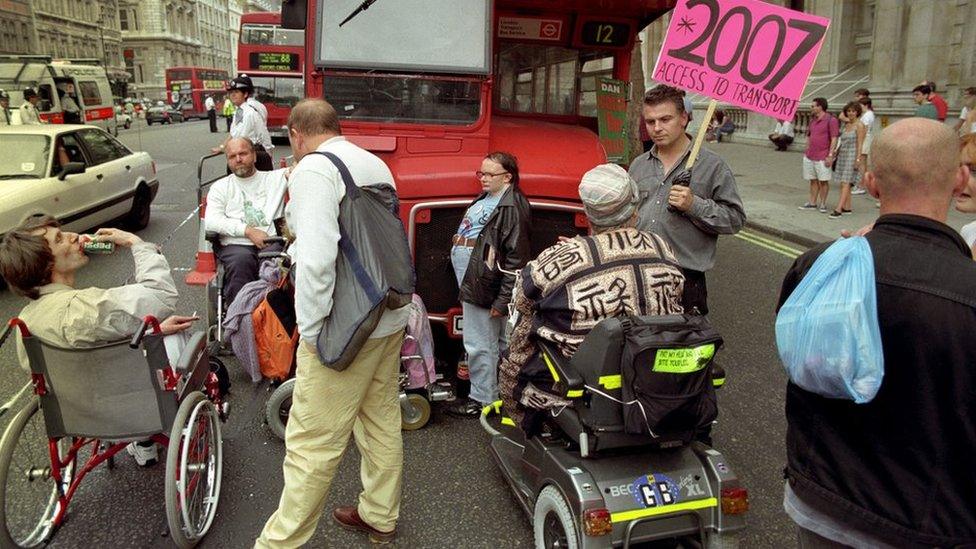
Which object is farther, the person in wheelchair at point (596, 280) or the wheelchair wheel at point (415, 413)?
the wheelchair wheel at point (415, 413)

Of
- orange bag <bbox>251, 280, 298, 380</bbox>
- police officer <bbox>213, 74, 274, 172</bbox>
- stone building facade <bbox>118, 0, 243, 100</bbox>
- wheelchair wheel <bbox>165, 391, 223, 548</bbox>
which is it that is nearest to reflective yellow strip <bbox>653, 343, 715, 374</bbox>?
wheelchair wheel <bbox>165, 391, 223, 548</bbox>

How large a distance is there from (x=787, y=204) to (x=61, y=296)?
11.6m

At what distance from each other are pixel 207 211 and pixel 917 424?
4761 mm

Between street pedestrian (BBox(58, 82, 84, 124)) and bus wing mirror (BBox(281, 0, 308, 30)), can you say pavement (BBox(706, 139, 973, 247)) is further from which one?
street pedestrian (BBox(58, 82, 84, 124))

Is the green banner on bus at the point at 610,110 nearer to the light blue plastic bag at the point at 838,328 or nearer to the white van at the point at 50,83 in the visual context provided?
the light blue plastic bag at the point at 838,328

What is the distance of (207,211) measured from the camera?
5.22 metres

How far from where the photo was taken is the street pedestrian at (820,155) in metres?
11.4

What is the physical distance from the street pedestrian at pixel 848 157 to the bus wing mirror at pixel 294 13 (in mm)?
8970

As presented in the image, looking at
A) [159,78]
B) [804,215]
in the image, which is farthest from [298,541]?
[159,78]

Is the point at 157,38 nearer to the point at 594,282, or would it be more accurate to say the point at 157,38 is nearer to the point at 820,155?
the point at 820,155

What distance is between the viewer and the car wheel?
1059 centimetres

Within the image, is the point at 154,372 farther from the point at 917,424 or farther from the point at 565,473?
the point at 917,424

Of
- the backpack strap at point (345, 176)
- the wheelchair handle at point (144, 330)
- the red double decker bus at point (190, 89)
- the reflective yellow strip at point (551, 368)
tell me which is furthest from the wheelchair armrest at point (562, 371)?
the red double decker bus at point (190, 89)

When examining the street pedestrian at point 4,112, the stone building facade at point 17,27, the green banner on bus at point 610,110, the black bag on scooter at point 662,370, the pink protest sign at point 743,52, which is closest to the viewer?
the black bag on scooter at point 662,370
